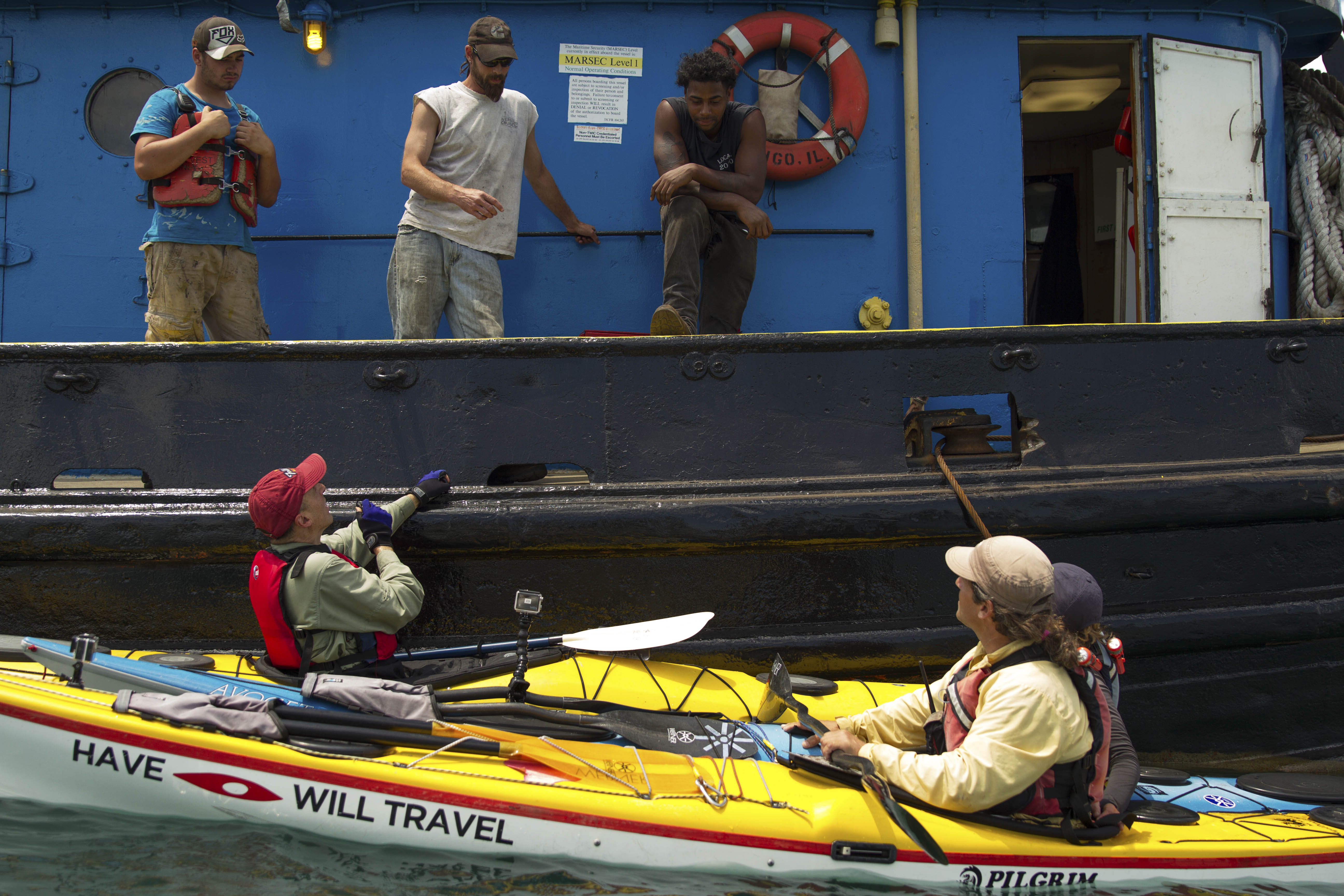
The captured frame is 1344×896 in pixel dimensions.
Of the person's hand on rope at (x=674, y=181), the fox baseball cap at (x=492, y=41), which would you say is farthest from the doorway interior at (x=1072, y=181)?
the fox baseball cap at (x=492, y=41)

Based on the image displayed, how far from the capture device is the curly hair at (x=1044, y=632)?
90.8 inches

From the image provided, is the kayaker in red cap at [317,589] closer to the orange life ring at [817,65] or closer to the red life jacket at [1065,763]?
the red life jacket at [1065,763]

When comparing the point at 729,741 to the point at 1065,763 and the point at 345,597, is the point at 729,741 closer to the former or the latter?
the point at 1065,763

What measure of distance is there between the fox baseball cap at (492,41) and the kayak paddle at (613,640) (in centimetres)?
219

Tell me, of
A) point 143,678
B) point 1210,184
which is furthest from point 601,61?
point 143,678

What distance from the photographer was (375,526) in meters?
3.21

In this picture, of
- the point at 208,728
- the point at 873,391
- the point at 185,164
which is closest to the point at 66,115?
the point at 185,164

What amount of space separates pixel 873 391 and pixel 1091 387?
82cm

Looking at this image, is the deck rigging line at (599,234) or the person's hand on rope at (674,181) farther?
the deck rigging line at (599,234)

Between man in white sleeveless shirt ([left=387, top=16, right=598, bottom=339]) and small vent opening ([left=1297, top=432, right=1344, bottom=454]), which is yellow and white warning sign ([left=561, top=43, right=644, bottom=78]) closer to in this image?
man in white sleeveless shirt ([left=387, top=16, right=598, bottom=339])

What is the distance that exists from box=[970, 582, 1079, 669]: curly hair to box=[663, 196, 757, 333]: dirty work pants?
183 centimetres

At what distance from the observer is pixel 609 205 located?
4.29 meters

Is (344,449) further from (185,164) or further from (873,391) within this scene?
(873,391)

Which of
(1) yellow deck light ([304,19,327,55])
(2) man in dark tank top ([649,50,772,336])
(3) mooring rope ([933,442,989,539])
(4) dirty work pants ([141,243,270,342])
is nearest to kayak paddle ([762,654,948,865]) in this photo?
(3) mooring rope ([933,442,989,539])
